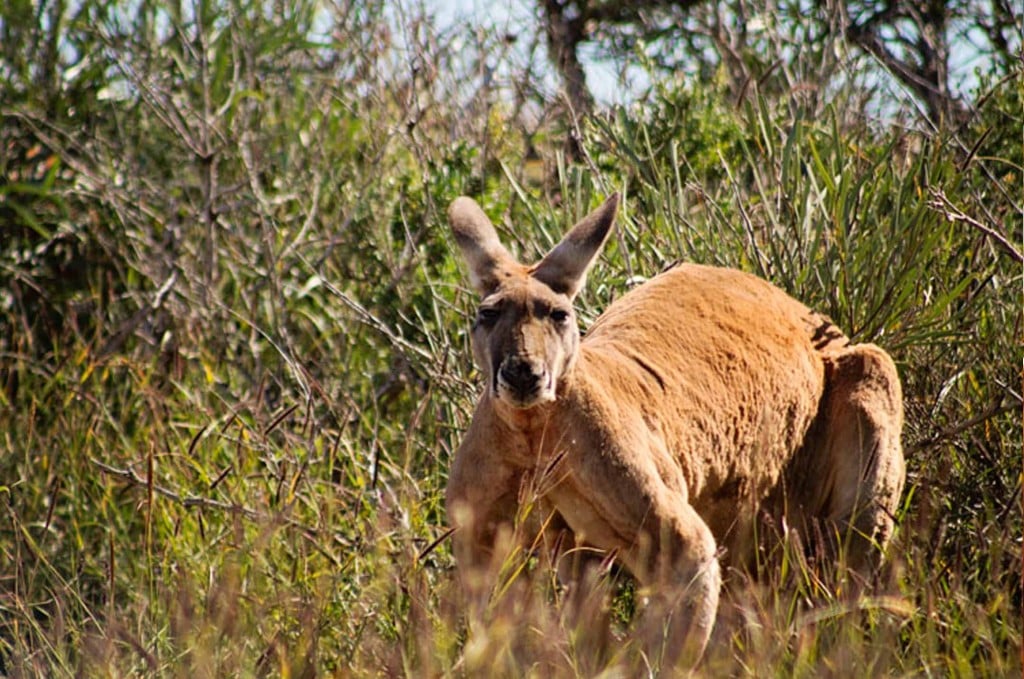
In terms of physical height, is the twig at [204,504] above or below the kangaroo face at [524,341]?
below

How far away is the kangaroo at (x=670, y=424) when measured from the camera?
171 inches

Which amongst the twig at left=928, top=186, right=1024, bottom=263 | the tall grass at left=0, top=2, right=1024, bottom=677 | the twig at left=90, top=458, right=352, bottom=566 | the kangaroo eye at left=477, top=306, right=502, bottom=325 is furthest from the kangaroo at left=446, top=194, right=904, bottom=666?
the twig at left=928, top=186, right=1024, bottom=263

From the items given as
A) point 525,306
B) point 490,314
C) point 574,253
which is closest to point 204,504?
point 490,314

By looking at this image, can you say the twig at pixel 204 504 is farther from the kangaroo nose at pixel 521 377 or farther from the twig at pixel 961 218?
the twig at pixel 961 218

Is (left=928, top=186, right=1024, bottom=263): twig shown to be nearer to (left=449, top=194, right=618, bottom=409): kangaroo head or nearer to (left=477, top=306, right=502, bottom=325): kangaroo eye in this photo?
(left=449, top=194, right=618, bottom=409): kangaroo head

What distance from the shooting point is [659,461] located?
4586mm

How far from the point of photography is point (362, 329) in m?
6.69

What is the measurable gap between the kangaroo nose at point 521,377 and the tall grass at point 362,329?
19.1 inches

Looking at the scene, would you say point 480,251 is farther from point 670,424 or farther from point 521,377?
point 670,424

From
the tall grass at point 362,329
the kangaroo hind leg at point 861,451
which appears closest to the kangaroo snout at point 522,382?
the tall grass at point 362,329

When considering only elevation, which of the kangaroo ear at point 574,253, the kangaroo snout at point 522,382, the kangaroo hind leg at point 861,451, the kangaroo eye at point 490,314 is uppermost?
the kangaroo ear at point 574,253

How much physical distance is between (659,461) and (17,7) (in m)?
4.54

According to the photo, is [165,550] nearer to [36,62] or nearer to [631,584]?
[631,584]

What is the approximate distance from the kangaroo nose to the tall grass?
49 cm
